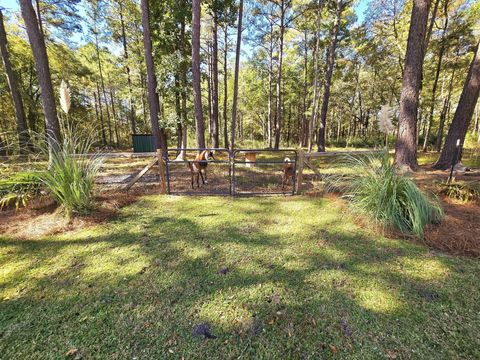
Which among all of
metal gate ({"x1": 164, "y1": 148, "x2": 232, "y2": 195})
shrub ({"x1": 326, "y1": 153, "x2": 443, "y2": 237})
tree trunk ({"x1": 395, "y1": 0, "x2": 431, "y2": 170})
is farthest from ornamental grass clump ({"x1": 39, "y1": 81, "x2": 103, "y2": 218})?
tree trunk ({"x1": 395, "y1": 0, "x2": 431, "y2": 170})

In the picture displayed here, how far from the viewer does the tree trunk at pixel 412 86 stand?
5.15 meters

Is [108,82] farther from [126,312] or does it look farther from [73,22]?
[126,312]

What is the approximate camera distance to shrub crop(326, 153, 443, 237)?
2.97m

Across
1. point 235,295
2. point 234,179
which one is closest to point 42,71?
point 234,179

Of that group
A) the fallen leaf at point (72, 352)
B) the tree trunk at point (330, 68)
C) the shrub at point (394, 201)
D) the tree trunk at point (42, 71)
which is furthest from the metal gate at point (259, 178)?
the tree trunk at point (330, 68)

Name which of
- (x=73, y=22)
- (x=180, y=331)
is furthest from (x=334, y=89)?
(x=180, y=331)

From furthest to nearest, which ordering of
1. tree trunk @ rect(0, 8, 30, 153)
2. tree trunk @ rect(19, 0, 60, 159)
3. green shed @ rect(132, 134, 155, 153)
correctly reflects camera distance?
green shed @ rect(132, 134, 155, 153)
tree trunk @ rect(0, 8, 30, 153)
tree trunk @ rect(19, 0, 60, 159)

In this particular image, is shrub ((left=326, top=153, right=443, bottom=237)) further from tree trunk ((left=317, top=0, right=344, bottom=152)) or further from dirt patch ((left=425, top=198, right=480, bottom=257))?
tree trunk ((left=317, top=0, right=344, bottom=152))

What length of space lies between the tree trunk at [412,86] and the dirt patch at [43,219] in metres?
6.65

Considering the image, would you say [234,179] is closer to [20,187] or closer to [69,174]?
[69,174]

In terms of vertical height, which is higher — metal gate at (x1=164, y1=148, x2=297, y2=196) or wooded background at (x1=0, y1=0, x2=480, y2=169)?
wooded background at (x1=0, y1=0, x2=480, y2=169)

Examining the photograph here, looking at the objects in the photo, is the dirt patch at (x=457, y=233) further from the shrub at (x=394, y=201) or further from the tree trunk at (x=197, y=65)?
the tree trunk at (x=197, y=65)

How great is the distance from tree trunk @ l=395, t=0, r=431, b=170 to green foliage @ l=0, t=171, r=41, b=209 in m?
7.55

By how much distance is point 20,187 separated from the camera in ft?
11.5
